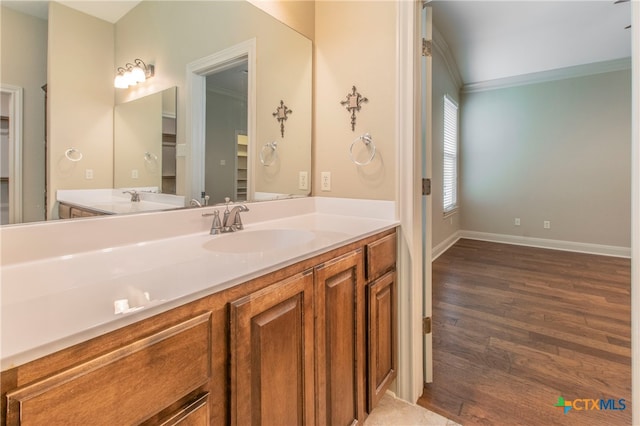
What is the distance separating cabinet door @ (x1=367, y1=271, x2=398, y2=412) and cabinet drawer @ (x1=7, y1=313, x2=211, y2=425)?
786mm

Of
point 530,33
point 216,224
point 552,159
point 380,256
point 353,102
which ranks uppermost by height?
point 530,33

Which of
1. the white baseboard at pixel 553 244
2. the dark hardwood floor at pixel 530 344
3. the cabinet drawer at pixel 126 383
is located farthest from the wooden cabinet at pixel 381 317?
the white baseboard at pixel 553 244

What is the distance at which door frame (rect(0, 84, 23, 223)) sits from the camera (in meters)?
0.82

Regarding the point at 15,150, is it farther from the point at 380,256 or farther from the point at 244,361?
the point at 380,256

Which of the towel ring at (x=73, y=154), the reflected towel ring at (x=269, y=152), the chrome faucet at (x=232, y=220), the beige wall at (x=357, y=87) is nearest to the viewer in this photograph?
the towel ring at (x=73, y=154)

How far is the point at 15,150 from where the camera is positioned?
0.84 m

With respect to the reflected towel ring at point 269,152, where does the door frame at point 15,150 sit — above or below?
below

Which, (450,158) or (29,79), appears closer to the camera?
(29,79)

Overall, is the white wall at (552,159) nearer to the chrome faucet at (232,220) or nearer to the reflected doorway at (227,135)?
the reflected doorway at (227,135)

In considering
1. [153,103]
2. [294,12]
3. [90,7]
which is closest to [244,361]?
[153,103]

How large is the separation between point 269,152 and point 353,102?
530mm

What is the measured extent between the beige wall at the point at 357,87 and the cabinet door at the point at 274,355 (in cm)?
85

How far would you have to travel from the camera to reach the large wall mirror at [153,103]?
0.88 meters

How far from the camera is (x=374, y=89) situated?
1.57 meters
